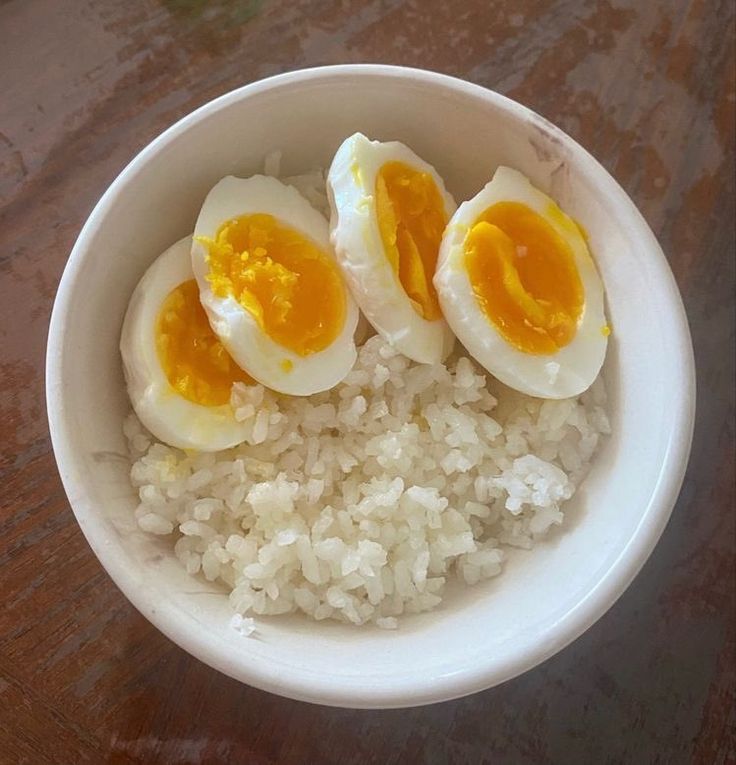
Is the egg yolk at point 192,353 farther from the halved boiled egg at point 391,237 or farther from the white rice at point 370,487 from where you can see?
the halved boiled egg at point 391,237

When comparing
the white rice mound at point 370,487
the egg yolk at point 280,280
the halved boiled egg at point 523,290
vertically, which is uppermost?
the egg yolk at point 280,280

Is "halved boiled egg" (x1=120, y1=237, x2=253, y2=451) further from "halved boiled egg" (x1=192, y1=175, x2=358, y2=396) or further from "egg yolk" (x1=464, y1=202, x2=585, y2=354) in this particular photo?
"egg yolk" (x1=464, y1=202, x2=585, y2=354)

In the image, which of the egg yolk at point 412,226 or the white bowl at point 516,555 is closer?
the white bowl at point 516,555

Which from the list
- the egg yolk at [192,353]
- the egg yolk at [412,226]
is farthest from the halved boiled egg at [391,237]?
the egg yolk at [192,353]

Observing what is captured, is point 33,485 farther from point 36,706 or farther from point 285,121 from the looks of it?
point 285,121

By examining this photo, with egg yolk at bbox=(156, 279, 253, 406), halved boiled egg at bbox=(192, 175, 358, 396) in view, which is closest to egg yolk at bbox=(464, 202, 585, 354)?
halved boiled egg at bbox=(192, 175, 358, 396)
